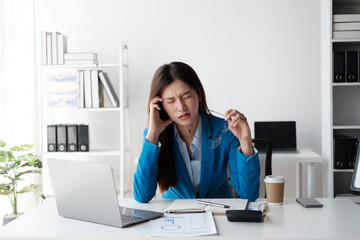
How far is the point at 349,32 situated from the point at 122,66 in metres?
1.75

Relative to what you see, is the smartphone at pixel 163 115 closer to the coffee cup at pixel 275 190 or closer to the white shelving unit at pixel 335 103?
the coffee cup at pixel 275 190

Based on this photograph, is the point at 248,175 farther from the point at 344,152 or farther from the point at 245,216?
the point at 344,152

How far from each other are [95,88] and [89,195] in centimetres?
218

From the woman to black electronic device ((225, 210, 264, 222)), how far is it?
1.18 feet

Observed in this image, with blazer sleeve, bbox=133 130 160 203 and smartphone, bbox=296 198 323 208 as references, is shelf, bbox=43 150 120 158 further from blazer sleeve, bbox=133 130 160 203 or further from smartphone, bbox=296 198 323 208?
smartphone, bbox=296 198 323 208

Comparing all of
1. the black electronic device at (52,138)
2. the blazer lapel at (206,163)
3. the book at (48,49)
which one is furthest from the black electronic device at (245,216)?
the book at (48,49)

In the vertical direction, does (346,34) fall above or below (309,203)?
above

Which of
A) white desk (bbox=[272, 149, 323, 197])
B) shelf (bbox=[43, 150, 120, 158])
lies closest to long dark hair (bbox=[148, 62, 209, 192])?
white desk (bbox=[272, 149, 323, 197])

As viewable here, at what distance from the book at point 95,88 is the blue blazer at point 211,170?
65.1 inches

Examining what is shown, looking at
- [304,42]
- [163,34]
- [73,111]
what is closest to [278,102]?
[304,42]

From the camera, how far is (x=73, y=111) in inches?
151

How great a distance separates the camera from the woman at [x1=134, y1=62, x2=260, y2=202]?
72.8 inches

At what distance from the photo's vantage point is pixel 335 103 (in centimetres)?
367

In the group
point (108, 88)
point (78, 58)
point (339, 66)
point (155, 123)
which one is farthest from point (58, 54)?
point (339, 66)
